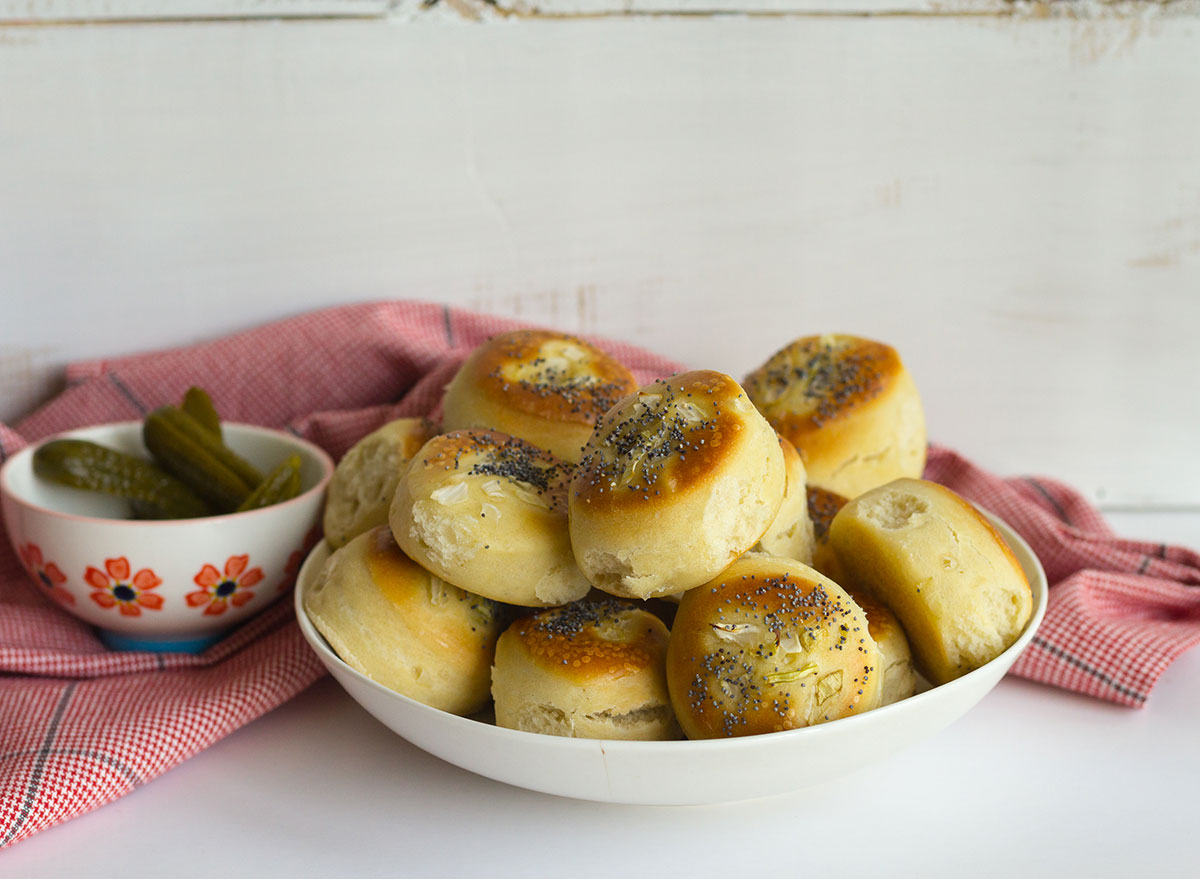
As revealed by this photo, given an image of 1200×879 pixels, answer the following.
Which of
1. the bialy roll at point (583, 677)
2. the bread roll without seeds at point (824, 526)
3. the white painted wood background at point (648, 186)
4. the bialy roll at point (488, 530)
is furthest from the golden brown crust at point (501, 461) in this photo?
the white painted wood background at point (648, 186)

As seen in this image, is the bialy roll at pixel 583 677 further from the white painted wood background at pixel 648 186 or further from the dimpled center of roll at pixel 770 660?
the white painted wood background at pixel 648 186

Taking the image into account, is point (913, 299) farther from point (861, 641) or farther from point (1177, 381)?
point (861, 641)

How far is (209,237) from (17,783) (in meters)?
0.82

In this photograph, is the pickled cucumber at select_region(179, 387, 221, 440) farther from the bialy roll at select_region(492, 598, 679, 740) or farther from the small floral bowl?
the bialy roll at select_region(492, 598, 679, 740)

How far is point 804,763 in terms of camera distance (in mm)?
805

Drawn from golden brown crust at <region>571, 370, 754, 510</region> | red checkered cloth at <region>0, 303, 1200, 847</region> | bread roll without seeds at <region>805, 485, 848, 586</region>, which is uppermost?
golden brown crust at <region>571, 370, 754, 510</region>

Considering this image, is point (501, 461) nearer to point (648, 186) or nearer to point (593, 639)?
point (593, 639)

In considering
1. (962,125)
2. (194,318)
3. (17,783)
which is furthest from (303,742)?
(962,125)

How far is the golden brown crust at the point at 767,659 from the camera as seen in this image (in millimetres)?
802

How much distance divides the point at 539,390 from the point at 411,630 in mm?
285

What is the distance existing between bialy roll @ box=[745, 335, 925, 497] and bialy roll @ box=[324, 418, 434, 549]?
39cm

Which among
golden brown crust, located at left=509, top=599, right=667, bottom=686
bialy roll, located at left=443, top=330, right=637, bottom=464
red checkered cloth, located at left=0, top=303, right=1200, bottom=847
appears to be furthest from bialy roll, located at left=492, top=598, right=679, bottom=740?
red checkered cloth, located at left=0, top=303, right=1200, bottom=847

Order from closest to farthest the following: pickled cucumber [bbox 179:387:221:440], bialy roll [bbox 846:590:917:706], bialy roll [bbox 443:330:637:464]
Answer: bialy roll [bbox 846:590:917:706] < bialy roll [bbox 443:330:637:464] < pickled cucumber [bbox 179:387:221:440]

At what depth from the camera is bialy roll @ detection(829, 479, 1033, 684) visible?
2.94 ft
